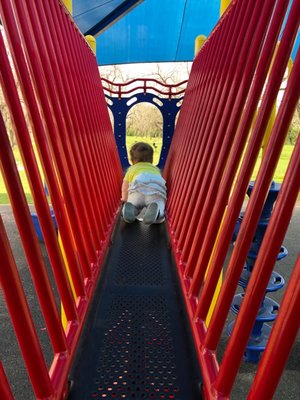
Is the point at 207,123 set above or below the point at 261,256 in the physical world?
below

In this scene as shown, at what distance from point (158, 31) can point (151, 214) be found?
4789mm

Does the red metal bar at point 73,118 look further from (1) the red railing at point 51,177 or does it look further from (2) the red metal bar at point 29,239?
(2) the red metal bar at point 29,239

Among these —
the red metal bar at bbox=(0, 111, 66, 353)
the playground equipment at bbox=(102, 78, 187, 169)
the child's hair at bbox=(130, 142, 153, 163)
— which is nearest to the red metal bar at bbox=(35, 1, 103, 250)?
the red metal bar at bbox=(0, 111, 66, 353)

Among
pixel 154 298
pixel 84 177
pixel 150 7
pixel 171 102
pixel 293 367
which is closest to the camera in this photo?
pixel 154 298

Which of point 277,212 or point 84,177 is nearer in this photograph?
point 277,212

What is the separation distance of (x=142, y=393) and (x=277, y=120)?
0.80 m

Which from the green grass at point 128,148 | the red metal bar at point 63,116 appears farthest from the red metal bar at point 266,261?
the green grass at point 128,148

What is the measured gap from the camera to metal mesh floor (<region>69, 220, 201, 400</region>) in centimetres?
102

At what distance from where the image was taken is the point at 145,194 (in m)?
2.63

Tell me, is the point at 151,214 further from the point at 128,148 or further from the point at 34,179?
the point at 128,148

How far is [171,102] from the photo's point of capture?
437cm

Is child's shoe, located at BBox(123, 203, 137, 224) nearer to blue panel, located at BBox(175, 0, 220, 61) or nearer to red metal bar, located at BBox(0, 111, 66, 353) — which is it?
red metal bar, located at BBox(0, 111, 66, 353)

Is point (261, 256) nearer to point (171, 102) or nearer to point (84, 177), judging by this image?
point (84, 177)

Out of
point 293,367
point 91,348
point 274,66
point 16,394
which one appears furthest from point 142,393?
point 293,367
